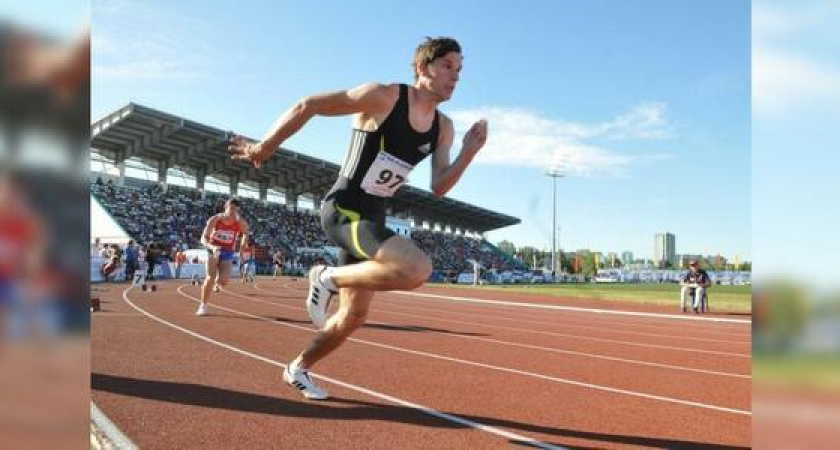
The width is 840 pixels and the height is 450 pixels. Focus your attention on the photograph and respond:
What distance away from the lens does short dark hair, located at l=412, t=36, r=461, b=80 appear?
3.90m

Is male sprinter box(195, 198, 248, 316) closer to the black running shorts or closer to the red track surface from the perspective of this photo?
the red track surface

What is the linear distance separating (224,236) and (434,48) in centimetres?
750

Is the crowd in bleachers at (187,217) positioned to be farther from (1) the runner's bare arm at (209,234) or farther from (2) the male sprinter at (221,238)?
(1) the runner's bare arm at (209,234)

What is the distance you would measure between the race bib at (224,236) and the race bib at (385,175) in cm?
708

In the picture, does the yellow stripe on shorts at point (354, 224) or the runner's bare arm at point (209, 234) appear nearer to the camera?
the yellow stripe on shorts at point (354, 224)

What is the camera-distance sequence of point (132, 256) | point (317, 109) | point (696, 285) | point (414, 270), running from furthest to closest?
1. point (132, 256)
2. point (696, 285)
3. point (317, 109)
4. point (414, 270)

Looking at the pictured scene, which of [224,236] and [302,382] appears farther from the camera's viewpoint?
[224,236]

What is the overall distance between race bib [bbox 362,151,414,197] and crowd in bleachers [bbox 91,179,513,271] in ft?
94.5

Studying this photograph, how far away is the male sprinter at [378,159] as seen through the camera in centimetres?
372

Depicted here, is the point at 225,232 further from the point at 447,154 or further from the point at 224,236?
the point at 447,154

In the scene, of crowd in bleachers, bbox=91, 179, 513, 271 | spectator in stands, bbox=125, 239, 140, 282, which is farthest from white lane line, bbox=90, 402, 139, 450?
crowd in bleachers, bbox=91, 179, 513, 271

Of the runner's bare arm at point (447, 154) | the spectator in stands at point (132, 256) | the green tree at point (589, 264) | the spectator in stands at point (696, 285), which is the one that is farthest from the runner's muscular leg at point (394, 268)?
the green tree at point (589, 264)

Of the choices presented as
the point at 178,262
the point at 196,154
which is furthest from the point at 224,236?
the point at 196,154

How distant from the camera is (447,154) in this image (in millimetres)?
4246
